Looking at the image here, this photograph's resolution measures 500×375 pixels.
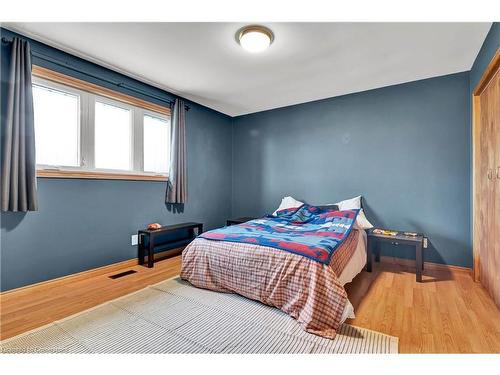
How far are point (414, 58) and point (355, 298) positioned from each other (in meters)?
2.48

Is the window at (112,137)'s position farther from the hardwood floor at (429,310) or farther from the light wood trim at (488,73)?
the light wood trim at (488,73)

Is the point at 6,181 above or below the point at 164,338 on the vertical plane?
above

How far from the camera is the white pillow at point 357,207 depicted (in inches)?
122

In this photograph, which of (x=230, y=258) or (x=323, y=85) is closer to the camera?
(x=230, y=258)

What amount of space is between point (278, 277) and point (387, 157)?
2432mm

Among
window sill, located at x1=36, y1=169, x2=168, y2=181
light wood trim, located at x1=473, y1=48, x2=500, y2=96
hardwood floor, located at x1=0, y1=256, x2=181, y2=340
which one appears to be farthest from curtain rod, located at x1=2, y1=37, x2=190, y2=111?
light wood trim, located at x1=473, y1=48, x2=500, y2=96

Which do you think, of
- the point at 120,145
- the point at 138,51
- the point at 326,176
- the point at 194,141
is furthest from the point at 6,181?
the point at 326,176

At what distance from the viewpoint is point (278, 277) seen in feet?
6.31

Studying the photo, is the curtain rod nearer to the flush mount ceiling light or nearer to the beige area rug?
the flush mount ceiling light

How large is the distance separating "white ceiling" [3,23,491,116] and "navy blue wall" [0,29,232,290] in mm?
416

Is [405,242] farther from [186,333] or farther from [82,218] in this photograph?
[82,218]

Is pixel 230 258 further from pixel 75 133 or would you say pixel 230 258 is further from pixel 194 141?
pixel 194 141

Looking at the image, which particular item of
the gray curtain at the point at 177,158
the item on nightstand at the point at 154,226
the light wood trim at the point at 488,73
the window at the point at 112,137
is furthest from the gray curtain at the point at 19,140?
the light wood trim at the point at 488,73

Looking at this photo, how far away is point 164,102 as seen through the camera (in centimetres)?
350
